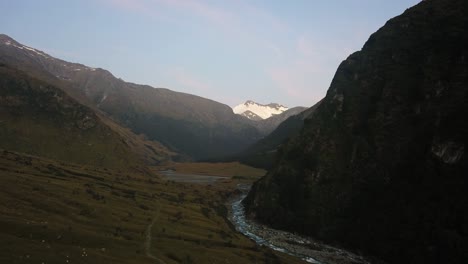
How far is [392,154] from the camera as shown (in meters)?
126

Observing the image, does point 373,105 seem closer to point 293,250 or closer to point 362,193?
point 362,193

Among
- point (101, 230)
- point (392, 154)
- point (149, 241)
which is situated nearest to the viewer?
point (101, 230)

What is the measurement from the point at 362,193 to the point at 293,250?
109 feet

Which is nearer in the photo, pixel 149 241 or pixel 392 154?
pixel 149 241

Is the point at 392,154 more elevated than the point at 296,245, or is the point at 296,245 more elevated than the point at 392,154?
the point at 392,154

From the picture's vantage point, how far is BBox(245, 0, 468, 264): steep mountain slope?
97.8 m

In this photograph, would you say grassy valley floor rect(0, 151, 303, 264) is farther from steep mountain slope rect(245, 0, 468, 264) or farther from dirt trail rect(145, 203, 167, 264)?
steep mountain slope rect(245, 0, 468, 264)

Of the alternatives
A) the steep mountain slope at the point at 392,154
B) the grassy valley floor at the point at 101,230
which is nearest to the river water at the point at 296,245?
the steep mountain slope at the point at 392,154

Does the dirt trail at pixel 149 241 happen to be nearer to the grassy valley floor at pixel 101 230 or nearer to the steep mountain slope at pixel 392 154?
the grassy valley floor at pixel 101 230

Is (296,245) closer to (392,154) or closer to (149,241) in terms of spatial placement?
(392,154)

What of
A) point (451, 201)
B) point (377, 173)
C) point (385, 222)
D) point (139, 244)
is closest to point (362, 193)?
point (377, 173)

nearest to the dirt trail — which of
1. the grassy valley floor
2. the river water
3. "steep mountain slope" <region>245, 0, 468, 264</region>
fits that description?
the grassy valley floor

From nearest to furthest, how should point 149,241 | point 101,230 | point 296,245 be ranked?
point 101,230 < point 149,241 < point 296,245

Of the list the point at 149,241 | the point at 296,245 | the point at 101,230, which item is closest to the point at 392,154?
the point at 296,245
